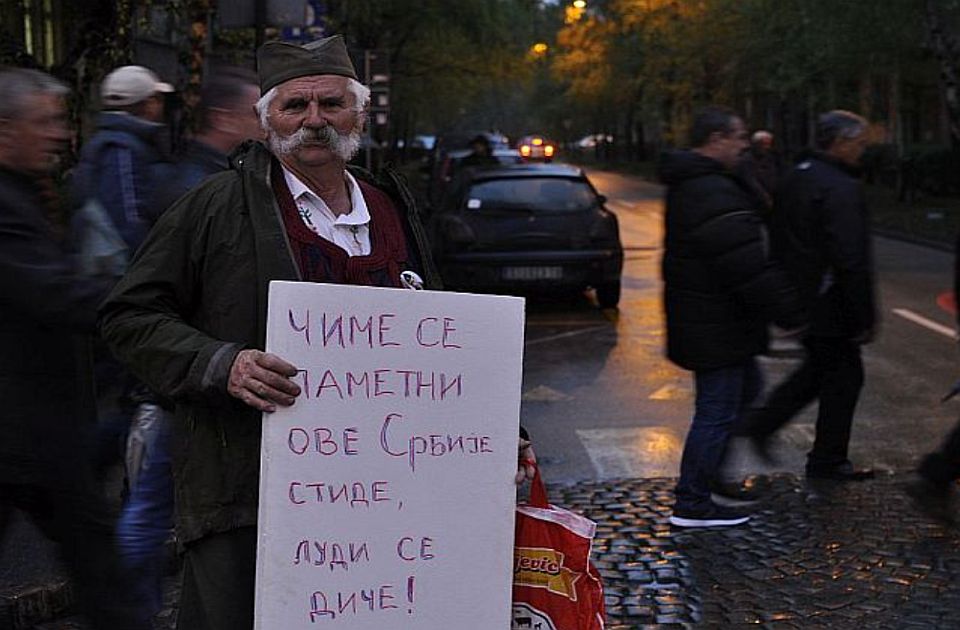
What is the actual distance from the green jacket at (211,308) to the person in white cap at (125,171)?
2.20 m

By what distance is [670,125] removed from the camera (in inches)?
2126

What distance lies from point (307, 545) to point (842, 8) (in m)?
24.9

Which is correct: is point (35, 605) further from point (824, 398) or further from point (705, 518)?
point (824, 398)

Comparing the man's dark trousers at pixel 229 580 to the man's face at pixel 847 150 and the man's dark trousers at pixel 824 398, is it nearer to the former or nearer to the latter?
the man's dark trousers at pixel 824 398

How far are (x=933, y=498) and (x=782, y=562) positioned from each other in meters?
0.72

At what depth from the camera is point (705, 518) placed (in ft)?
20.1

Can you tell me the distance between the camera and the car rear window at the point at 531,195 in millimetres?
13734

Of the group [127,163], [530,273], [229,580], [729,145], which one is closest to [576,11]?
[530,273]

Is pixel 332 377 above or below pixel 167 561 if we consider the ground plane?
above

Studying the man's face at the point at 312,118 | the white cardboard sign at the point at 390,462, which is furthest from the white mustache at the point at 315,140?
the white cardboard sign at the point at 390,462

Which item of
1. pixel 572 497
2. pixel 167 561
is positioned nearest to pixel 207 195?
pixel 167 561

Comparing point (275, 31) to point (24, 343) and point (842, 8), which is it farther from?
point (842, 8)

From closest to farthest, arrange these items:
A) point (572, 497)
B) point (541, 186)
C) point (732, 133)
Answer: point (732, 133), point (572, 497), point (541, 186)

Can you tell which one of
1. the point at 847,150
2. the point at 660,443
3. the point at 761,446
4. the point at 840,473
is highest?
the point at 847,150
